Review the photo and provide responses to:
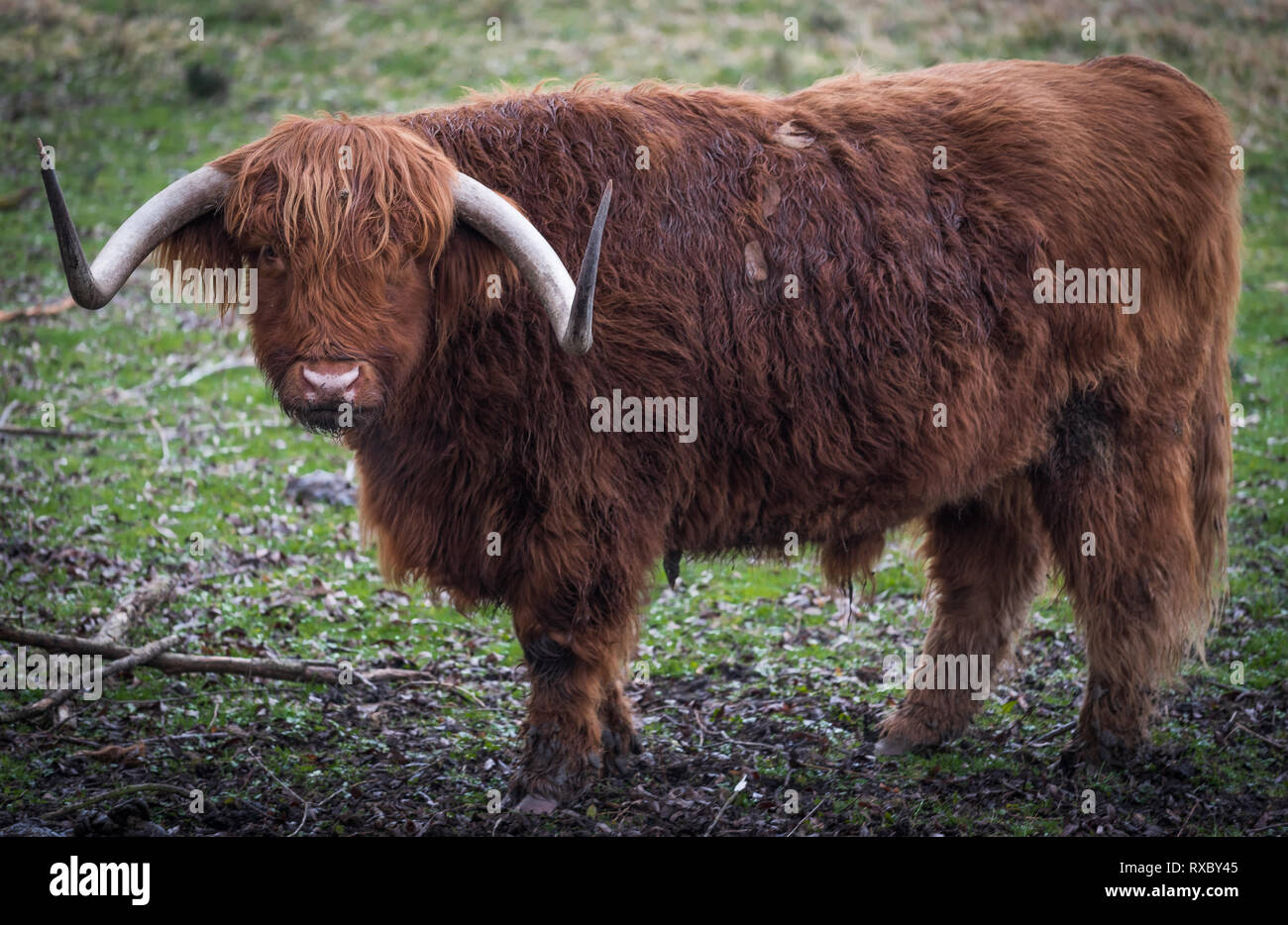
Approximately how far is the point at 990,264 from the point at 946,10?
13427 mm

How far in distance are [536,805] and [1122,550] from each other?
2572 millimetres

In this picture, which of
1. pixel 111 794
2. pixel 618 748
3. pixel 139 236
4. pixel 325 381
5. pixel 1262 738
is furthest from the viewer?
pixel 1262 738

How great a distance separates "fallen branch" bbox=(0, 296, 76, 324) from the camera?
10.2 metres

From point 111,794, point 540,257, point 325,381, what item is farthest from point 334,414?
point 111,794

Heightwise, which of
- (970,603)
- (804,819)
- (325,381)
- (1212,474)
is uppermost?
(325,381)

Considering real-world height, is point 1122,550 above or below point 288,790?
above

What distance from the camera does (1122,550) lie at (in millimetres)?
5117

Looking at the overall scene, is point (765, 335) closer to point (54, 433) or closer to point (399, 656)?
point (399, 656)

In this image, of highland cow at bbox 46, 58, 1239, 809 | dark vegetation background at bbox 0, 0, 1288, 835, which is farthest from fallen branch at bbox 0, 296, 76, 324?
highland cow at bbox 46, 58, 1239, 809

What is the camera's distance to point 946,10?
55.2 feet

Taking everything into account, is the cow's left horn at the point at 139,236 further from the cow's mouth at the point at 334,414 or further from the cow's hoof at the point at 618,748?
the cow's hoof at the point at 618,748

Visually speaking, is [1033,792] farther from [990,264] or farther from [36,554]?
[36,554]

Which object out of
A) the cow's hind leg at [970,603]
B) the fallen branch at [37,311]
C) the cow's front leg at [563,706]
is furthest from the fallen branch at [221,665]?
the fallen branch at [37,311]

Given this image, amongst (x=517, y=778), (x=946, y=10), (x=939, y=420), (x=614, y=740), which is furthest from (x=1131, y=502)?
(x=946, y=10)
